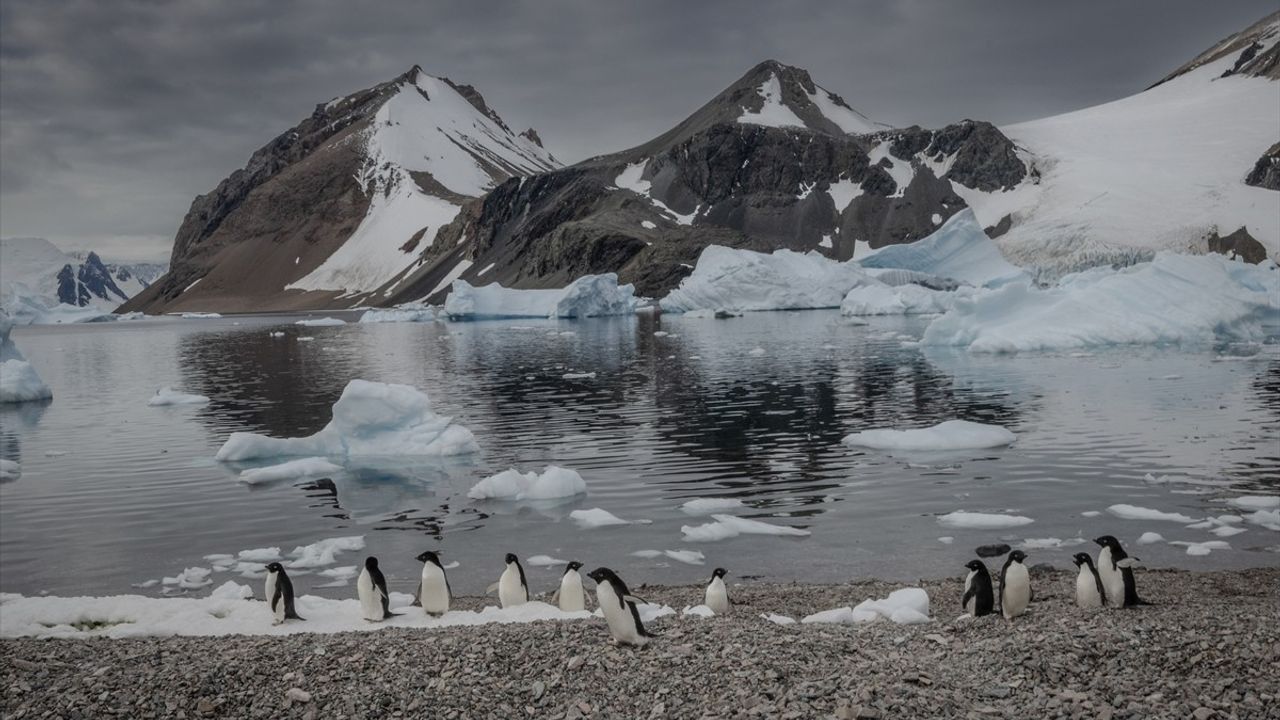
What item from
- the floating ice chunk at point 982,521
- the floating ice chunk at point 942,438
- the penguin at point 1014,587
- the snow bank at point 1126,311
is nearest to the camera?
the penguin at point 1014,587

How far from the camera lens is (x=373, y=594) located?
39.1 feet

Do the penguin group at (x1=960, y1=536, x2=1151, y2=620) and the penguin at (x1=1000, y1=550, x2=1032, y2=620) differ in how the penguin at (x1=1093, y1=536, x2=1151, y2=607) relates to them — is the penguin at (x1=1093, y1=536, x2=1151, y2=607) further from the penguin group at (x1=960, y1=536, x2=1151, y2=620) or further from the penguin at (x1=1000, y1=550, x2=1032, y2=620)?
the penguin at (x1=1000, y1=550, x2=1032, y2=620)

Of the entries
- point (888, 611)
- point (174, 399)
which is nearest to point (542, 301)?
point (174, 399)

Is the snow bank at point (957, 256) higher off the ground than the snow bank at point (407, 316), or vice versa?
the snow bank at point (957, 256)

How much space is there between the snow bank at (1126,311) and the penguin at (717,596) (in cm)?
3877

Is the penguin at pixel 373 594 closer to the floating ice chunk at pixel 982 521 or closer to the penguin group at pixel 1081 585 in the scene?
the penguin group at pixel 1081 585

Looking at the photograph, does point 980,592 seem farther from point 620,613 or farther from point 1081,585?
point 620,613

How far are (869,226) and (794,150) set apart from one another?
27548 millimetres

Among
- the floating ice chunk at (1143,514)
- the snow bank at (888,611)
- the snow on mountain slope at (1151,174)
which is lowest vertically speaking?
the floating ice chunk at (1143,514)

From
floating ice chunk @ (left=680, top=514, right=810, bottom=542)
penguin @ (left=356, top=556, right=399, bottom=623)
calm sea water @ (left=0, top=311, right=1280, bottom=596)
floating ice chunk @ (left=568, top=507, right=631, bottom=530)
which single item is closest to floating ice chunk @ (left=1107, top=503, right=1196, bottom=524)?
calm sea water @ (left=0, top=311, right=1280, bottom=596)

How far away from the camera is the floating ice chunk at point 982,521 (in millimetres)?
16531

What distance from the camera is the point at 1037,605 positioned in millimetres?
11633

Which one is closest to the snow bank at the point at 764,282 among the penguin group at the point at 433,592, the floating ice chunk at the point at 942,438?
the floating ice chunk at the point at 942,438

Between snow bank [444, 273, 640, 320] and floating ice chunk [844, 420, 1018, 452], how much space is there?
264ft
